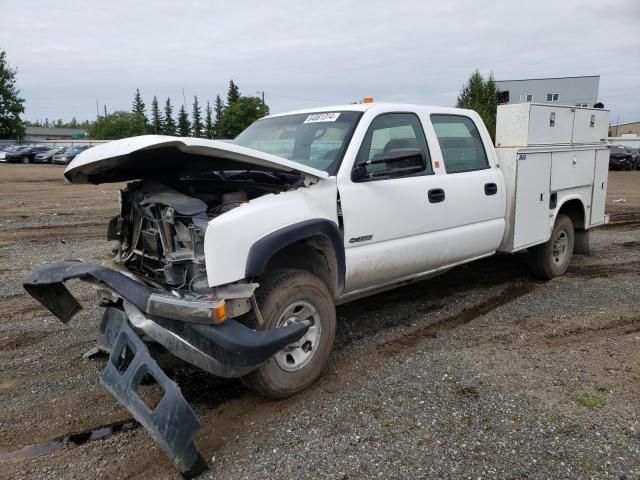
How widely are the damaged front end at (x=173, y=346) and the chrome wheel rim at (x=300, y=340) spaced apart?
0.19 m

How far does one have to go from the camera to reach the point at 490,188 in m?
5.19

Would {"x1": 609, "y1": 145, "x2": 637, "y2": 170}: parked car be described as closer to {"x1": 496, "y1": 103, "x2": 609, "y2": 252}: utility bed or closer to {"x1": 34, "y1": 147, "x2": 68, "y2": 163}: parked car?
{"x1": 496, "y1": 103, "x2": 609, "y2": 252}: utility bed

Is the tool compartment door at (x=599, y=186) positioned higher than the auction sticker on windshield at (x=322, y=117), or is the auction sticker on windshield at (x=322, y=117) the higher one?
the auction sticker on windshield at (x=322, y=117)

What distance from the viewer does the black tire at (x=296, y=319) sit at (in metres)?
3.32

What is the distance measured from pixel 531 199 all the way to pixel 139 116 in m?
101

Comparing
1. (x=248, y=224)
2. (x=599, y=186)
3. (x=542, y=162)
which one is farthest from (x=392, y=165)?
(x=599, y=186)

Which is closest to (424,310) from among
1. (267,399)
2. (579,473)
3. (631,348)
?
(631,348)

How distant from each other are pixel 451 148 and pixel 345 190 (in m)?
1.61

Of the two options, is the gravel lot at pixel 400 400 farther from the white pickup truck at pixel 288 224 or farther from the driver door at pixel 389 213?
the driver door at pixel 389 213

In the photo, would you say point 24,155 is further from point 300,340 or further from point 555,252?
point 300,340

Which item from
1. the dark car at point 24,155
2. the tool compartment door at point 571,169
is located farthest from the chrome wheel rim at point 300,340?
the dark car at point 24,155

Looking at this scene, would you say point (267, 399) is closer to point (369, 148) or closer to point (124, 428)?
point (124, 428)

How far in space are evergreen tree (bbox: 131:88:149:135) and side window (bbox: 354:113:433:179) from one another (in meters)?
88.8

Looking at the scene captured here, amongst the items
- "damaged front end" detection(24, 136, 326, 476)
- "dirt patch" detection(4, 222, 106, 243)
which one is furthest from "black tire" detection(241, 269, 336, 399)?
"dirt patch" detection(4, 222, 106, 243)
